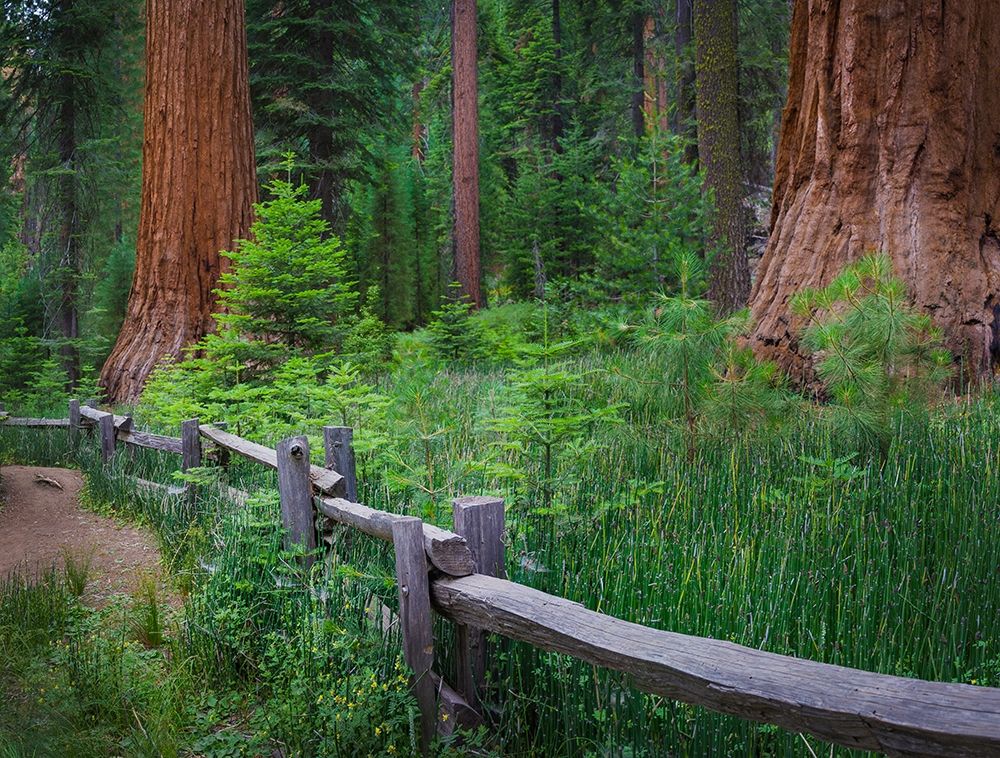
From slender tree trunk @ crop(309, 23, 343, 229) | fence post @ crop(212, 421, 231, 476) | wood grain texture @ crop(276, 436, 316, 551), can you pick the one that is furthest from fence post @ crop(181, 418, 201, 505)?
slender tree trunk @ crop(309, 23, 343, 229)

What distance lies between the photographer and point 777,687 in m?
1.69

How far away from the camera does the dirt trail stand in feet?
16.1

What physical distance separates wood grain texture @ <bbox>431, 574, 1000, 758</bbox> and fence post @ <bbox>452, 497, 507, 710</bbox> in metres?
0.43

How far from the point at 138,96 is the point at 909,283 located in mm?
21028

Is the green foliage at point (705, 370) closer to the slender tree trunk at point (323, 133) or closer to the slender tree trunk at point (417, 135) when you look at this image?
the slender tree trunk at point (323, 133)

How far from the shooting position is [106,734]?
298 centimetres

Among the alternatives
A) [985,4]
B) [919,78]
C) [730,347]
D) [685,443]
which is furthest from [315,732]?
[985,4]

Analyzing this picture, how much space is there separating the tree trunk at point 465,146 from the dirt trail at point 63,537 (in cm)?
948

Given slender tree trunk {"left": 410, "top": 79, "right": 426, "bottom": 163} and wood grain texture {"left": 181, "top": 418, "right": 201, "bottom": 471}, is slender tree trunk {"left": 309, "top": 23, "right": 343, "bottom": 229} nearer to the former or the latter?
wood grain texture {"left": 181, "top": 418, "right": 201, "bottom": 471}

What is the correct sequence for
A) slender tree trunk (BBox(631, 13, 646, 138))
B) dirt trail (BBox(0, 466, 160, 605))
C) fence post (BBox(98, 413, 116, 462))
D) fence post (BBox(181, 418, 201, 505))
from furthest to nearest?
1. slender tree trunk (BBox(631, 13, 646, 138))
2. fence post (BBox(98, 413, 116, 462))
3. fence post (BBox(181, 418, 201, 505))
4. dirt trail (BBox(0, 466, 160, 605))

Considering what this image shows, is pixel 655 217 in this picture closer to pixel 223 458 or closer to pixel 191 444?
pixel 223 458

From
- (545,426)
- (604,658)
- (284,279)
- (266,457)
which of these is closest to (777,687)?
(604,658)

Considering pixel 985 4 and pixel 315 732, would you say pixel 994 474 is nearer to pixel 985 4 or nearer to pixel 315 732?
pixel 315 732

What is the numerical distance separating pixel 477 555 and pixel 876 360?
3.09 metres
